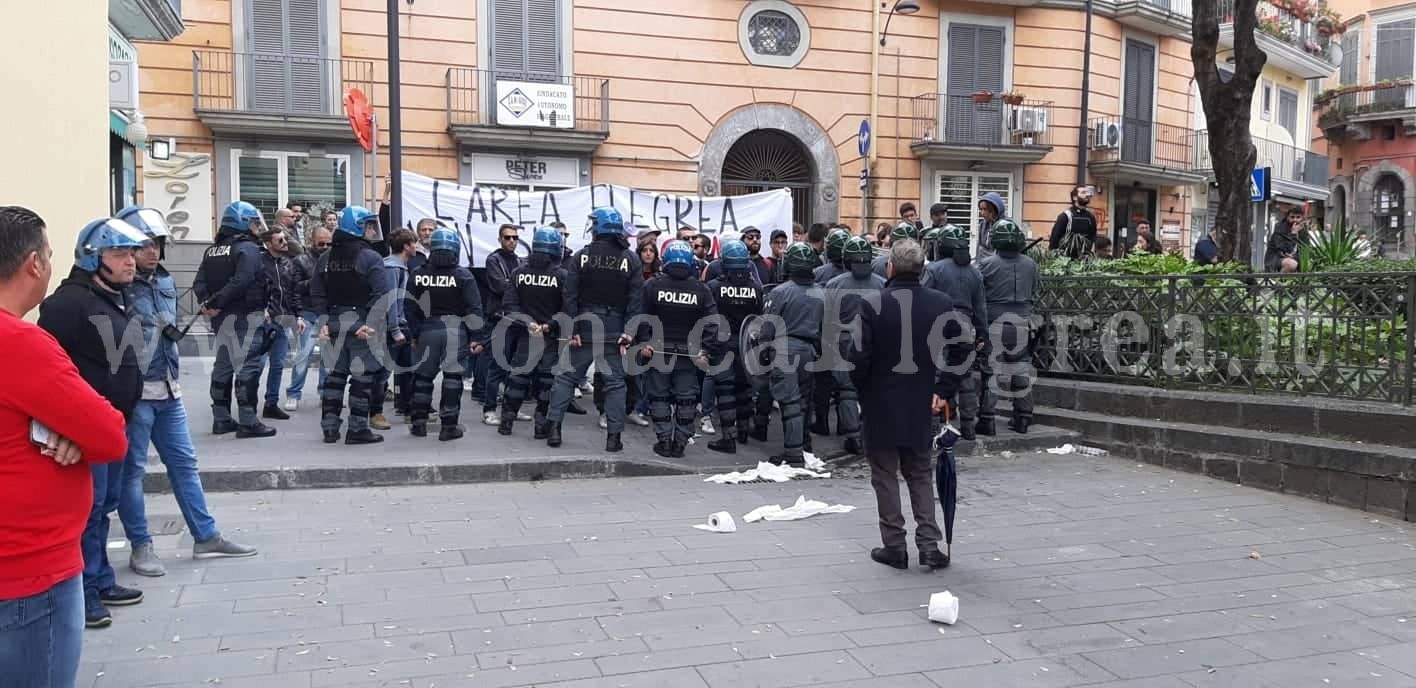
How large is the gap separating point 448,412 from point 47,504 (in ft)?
20.6

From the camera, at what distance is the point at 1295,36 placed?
30.3 metres

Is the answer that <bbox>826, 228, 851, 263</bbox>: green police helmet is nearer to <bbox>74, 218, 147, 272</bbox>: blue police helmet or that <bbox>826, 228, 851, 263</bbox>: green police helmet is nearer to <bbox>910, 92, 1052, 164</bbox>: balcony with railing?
<bbox>74, 218, 147, 272</bbox>: blue police helmet

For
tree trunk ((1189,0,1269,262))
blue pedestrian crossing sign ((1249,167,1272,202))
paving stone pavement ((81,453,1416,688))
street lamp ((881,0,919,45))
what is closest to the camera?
paving stone pavement ((81,453,1416,688))

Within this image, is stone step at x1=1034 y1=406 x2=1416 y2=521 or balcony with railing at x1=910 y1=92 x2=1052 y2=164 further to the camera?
balcony with railing at x1=910 y1=92 x2=1052 y2=164

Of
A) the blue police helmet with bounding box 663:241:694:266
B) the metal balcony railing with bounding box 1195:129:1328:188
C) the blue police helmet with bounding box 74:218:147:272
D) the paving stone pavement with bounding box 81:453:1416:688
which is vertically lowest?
the paving stone pavement with bounding box 81:453:1416:688

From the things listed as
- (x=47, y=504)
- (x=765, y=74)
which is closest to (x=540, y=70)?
(x=765, y=74)

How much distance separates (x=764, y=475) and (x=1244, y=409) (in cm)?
397

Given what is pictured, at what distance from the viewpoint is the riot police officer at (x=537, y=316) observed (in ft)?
30.8

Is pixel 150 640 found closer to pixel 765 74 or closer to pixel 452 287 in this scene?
pixel 452 287

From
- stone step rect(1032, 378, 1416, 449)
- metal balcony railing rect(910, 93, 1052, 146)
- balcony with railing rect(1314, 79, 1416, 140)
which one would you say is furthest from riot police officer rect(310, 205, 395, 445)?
balcony with railing rect(1314, 79, 1416, 140)

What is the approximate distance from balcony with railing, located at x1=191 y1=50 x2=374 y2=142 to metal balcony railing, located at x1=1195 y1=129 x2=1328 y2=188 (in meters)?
23.4

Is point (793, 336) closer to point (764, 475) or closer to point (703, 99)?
point (764, 475)

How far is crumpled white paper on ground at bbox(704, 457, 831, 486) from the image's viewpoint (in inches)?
337

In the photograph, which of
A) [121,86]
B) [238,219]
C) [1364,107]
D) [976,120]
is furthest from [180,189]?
[1364,107]
